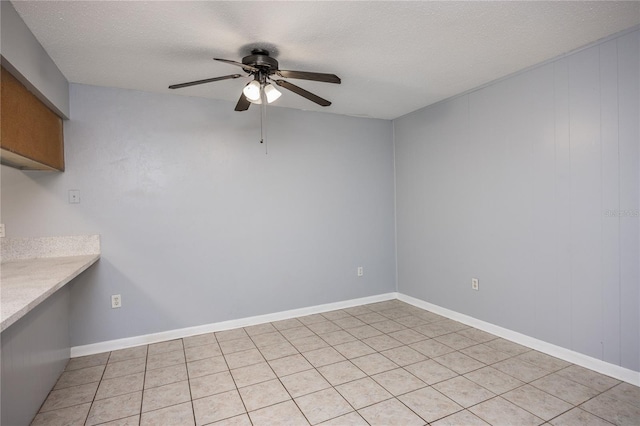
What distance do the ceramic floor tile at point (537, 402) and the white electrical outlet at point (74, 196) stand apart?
374cm

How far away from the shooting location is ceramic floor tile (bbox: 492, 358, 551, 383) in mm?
2398

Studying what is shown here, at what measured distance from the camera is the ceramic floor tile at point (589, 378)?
2.25 meters

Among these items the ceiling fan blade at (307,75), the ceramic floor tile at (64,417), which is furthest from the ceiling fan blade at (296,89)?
the ceramic floor tile at (64,417)

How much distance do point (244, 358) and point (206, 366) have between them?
0.31 meters

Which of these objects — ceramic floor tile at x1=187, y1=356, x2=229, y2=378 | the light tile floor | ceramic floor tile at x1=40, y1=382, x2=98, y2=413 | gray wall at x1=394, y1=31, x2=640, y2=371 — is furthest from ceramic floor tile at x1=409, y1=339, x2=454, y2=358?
ceramic floor tile at x1=40, y1=382, x2=98, y2=413

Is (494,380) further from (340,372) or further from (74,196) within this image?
(74,196)

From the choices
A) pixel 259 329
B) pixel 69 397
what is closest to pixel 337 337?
pixel 259 329

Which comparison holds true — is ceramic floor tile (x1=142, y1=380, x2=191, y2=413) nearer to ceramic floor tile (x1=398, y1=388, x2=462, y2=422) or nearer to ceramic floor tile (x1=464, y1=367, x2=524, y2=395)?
ceramic floor tile (x1=398, y1=388, x2=462, y2=422)

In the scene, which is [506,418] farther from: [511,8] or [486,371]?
[511,8]

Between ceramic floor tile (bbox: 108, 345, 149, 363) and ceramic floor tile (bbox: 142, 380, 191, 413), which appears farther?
ceramic floor tile (bbox: 108, 345, 149, 363)

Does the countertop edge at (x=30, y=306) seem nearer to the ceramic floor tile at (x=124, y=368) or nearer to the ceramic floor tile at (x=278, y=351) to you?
the ceramic floor tile at (x=124, y=368)

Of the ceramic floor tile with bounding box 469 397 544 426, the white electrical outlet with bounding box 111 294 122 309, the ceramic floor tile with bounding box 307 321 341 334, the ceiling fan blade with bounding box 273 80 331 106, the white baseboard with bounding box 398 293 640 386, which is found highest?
the ceiling fan blade with bounding box 273 80 331 106

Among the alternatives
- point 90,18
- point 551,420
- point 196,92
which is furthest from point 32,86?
point 551,420

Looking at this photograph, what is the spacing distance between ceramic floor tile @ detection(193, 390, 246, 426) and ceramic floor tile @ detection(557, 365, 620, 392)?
7.71 ft
